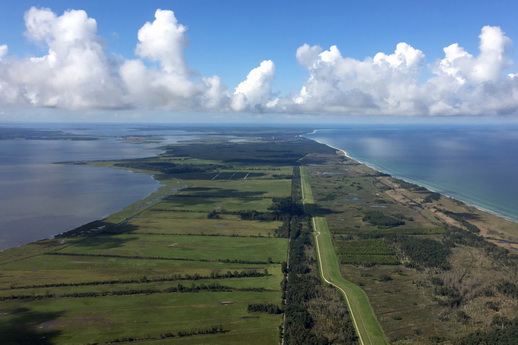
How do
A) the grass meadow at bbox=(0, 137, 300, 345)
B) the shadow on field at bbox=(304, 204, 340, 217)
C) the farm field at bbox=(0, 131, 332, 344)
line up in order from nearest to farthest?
the grass meadow at bbox=(0, 137, 300, 345)
the farm field at bbox=(0, 131, 332, 344)
the shadow on field at bbox=(304, 204, 340, 217)

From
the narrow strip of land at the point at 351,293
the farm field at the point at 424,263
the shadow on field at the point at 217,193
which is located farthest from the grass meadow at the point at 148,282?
the shadow on field at the point at 217,193

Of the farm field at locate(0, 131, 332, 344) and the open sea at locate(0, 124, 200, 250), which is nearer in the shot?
the farm field at locate(0, 131, 332, 344)

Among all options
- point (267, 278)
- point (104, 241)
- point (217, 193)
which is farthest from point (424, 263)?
point (217, 193)

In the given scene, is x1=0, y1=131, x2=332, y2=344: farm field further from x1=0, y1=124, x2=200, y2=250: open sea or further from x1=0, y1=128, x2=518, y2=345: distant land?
x1=0, y1=124, x2=200, y2=250: open sea

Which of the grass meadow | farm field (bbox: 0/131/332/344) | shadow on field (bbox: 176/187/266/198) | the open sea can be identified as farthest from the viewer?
shadow on field (bbox: 176/187/266/198)

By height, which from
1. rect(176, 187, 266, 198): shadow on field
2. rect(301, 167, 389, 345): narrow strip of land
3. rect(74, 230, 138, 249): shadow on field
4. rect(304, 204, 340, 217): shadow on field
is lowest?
rect(301, 167, 389, 345): narrow strip of land

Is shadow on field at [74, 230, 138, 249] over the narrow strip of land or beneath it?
over

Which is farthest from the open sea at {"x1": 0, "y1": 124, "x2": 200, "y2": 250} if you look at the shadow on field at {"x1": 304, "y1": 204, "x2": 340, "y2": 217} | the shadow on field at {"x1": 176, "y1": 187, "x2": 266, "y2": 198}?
the shadow on field at {"x1": 304, "y1": 204, "x2": 340, "y2": 217}

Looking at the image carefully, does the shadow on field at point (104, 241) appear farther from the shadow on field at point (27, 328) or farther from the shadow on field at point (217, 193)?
the shadow on field at point (217, 193)
